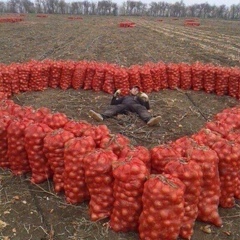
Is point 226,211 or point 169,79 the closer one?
point 226,211

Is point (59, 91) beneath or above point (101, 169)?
beneath

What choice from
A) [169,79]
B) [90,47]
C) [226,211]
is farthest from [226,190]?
[90,47]

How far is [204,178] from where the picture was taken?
3.99 metres

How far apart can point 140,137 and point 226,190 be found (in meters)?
2.70

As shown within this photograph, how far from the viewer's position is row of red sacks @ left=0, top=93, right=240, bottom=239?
3.63 metres

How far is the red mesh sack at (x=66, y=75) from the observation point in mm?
9625

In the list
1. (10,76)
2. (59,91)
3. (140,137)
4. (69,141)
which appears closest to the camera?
(69,141)

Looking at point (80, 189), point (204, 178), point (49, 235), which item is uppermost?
point (204, 178)

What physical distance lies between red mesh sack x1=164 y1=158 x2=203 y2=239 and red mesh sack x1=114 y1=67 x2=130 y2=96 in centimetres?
548

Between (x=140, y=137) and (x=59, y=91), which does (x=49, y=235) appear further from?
(x=59, y=91)

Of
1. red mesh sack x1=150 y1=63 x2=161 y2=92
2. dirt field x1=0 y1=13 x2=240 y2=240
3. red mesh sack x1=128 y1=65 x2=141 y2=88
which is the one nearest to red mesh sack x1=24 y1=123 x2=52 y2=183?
dirt field x1=0 y1=13 x2=240 y2=240

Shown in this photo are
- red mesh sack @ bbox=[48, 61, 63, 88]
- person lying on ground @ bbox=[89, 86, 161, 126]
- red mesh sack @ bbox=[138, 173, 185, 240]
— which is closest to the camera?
red mesh sack @ bbox=[138, 173, 185, 240]

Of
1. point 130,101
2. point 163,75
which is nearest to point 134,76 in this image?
point 163,75

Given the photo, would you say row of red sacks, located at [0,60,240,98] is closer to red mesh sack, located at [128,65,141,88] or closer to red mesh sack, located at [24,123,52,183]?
red mesh sack, located at [128,65,141,88]
